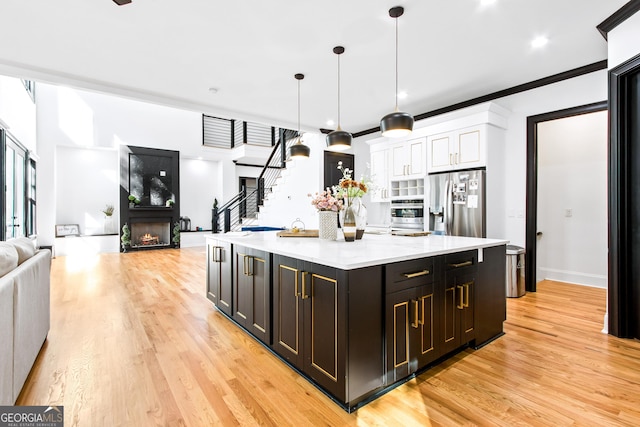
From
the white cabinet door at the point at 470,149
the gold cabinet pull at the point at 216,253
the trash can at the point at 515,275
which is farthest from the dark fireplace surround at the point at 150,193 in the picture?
the trash can at the point at 515,275

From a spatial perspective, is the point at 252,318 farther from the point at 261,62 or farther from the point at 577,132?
the point at 577,132

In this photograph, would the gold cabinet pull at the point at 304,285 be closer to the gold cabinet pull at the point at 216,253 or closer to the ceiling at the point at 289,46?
the gold cabinet pull at the point at 216,253

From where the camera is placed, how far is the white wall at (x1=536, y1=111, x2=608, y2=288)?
4.57 meters

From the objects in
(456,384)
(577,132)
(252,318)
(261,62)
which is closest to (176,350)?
(252,318)

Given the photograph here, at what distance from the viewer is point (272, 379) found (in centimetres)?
210

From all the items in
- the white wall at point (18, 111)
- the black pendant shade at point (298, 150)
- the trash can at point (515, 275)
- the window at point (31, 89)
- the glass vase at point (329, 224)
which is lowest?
the trash can at point (515, 275)

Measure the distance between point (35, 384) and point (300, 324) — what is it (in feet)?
5.87

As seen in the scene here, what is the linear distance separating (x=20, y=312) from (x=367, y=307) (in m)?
2.09

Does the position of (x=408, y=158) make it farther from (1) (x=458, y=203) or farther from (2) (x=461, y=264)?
(2) (x=461, y=264)

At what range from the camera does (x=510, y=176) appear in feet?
15.0

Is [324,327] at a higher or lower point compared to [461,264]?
lower

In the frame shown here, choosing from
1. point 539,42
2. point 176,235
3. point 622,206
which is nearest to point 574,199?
point 622,206

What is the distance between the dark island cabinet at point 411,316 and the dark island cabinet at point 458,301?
0.11 m

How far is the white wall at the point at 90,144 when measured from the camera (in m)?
7.33
